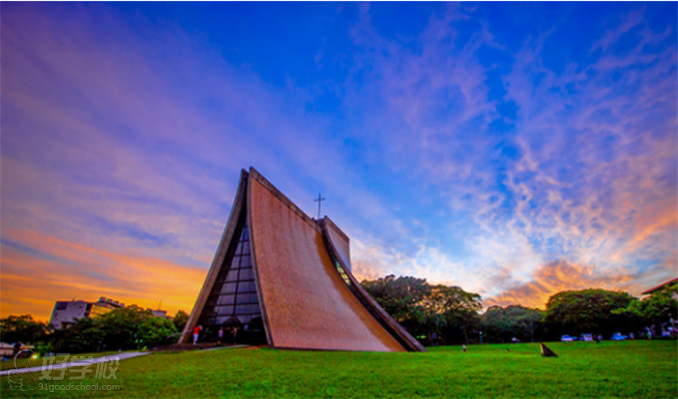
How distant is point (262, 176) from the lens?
54.6ft

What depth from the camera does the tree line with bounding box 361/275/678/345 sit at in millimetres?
27578

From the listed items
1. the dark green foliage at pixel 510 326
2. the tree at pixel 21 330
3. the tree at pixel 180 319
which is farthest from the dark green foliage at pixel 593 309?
the tree at pixel 21 330

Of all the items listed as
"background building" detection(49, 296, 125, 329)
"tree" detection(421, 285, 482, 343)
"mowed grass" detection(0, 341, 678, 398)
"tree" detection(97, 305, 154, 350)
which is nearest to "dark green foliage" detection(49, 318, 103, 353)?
"tree" detection(97, 305, 154, 350)

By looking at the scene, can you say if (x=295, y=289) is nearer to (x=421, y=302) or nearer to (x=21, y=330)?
(x=421, y=302)

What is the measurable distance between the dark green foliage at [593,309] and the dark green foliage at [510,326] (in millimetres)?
5728

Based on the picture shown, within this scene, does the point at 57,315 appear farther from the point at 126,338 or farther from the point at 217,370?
the point at 217,370

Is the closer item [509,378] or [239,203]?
[509,378]

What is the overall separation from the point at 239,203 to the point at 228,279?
3.64 m

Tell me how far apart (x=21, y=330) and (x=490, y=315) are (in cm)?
4992

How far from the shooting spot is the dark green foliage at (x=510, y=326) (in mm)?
39875

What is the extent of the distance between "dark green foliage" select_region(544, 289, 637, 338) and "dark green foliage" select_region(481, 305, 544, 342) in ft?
18.8


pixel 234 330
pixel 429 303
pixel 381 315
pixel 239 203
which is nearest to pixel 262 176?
pixel 239 203

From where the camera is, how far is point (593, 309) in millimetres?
31891

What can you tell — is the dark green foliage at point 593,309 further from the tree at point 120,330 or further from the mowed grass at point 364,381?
the tree at point 120,330
